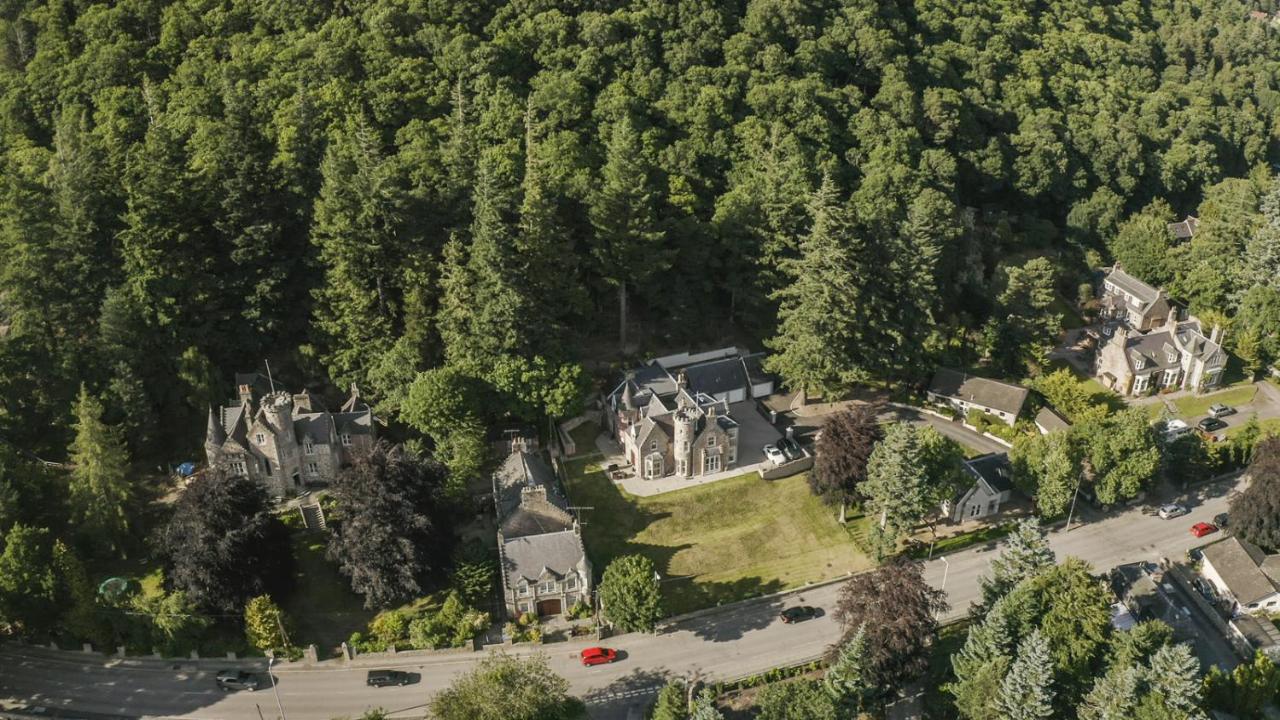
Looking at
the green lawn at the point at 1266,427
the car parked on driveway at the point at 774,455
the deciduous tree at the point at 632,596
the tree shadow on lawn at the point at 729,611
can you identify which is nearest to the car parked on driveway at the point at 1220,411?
the green lawn at the point at 1266,427

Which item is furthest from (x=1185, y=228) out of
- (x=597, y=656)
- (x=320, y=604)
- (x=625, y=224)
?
(x=320, y=604)

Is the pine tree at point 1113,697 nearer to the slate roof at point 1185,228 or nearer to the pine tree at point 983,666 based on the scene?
the pine tree at point 983,666

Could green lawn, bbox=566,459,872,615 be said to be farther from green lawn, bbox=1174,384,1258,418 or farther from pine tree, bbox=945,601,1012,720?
green lawn, bbox=1174,384,1258,418

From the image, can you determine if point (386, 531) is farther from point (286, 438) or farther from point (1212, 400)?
point (1212, 400)

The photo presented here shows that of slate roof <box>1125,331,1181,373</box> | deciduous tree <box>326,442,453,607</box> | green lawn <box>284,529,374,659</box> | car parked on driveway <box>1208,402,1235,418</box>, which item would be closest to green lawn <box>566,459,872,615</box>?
deciduous tree <box>326,442,453,607</box>

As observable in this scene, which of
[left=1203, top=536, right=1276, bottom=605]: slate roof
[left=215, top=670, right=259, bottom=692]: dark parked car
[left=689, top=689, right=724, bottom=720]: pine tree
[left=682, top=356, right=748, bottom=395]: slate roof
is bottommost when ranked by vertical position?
[left=689, top=689, right=724, bottom=720]: pine tree

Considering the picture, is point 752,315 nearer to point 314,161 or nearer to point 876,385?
point 876,385

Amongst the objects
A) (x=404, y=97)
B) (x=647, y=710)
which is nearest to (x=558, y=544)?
(x=647, y=710)
